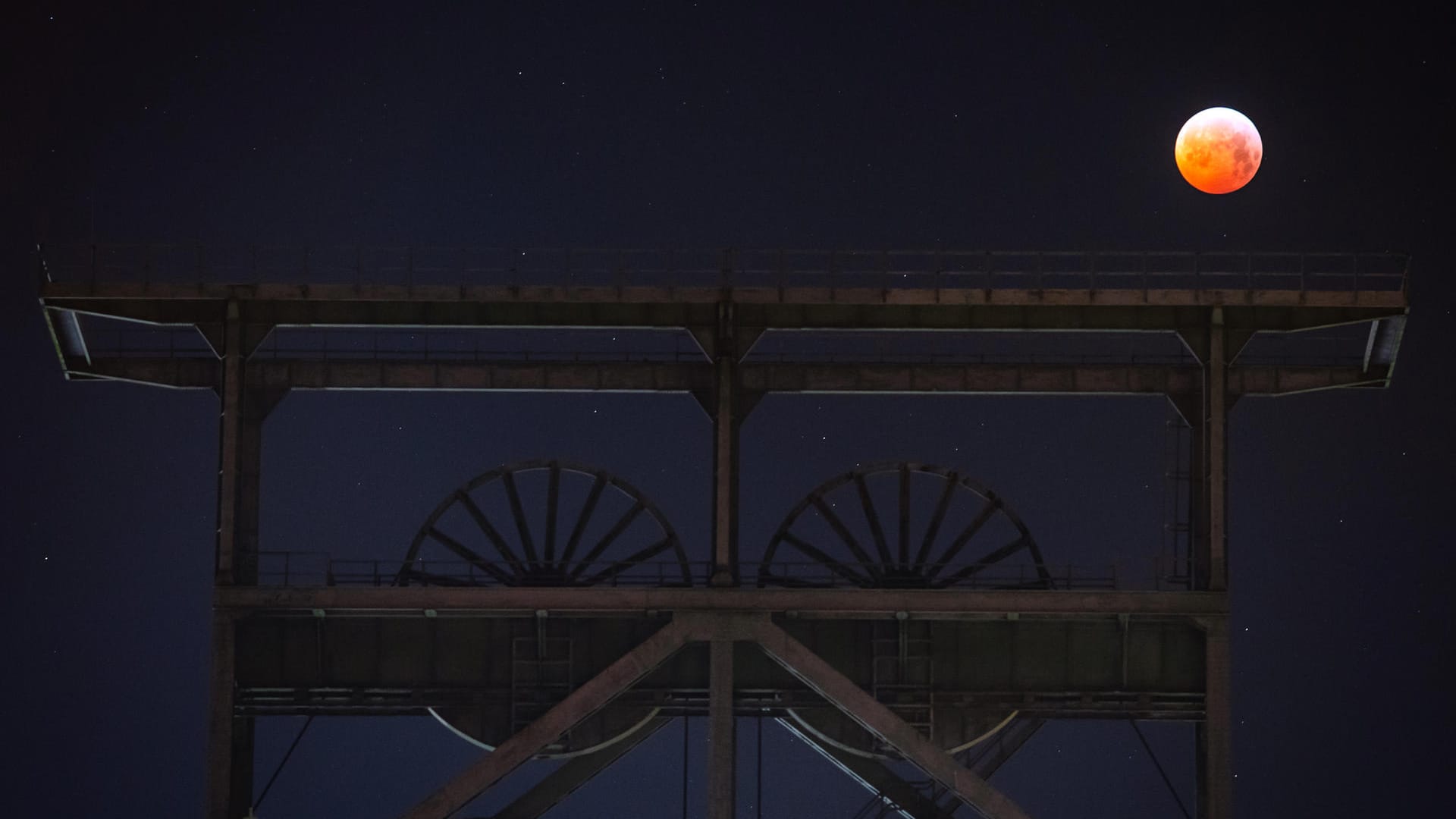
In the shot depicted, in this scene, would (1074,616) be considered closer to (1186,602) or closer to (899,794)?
(1186,602)

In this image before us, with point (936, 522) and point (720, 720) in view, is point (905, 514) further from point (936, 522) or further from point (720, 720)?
point (720, 720)

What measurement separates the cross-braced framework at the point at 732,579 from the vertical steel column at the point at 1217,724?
7 cm

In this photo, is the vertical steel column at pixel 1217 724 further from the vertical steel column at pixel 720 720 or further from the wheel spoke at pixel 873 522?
the vertical steel column at pixel 720 720

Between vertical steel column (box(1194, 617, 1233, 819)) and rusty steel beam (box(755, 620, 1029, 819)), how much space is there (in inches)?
165

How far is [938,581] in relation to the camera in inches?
1820

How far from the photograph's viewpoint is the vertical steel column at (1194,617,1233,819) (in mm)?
44188

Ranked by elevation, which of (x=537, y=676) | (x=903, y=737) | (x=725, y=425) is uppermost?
(x=725, y=425)

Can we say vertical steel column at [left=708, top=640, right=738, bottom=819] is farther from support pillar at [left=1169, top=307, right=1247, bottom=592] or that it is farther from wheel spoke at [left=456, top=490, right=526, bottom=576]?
support pillar at [left=1169, top=307, right=1247, bottom=592]

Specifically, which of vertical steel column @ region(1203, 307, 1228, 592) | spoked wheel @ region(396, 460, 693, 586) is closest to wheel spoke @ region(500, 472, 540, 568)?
spoked wheel @ region(396, 460, 693, 586)

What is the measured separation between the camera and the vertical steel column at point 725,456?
1741 inches

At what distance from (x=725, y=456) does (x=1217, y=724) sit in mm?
11819

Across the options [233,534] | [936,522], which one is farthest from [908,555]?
[233,534]

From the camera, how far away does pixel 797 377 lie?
45.8 m

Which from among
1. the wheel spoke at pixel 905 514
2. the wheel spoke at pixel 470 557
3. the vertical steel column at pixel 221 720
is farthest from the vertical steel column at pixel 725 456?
the vertical steel column at pixel 221 720
